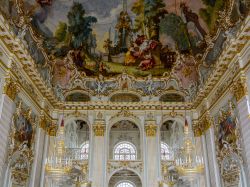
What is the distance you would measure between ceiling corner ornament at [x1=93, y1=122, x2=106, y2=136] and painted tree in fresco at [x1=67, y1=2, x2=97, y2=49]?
213 inches

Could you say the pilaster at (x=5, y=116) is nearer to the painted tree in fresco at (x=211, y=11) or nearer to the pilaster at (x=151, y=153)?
the pilaster at (x=151, y=153)

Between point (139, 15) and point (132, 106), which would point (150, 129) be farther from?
point (139, 15)

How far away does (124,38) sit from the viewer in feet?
65.6

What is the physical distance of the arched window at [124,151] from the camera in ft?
70.5

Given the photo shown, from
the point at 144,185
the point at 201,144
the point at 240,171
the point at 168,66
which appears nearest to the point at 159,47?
the point at 168,66

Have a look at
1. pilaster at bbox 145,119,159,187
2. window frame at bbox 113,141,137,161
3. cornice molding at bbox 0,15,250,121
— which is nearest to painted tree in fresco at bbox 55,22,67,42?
cornice molding at bbox 0,15,250,121

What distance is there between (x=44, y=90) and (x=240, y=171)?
11313mm

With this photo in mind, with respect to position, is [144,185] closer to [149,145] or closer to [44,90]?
[149,145]

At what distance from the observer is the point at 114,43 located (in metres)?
20.1

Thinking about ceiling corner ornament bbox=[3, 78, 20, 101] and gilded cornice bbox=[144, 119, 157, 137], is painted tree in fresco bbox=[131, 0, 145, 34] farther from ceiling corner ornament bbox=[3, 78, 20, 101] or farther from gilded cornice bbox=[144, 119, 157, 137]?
ceiling corner ornament bbox=[3, 78, 20, 101]

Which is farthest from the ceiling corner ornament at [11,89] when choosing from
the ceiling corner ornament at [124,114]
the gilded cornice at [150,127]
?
the gilded cornice at [150,127]

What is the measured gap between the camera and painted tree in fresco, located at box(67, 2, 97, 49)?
1850cm

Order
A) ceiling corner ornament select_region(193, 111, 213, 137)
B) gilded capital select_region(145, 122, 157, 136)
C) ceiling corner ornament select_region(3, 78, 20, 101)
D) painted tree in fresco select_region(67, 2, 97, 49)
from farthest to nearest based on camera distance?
gilded capital select_region(145, 122, 157, 136) < painted tree in fresco select_region(67, 2, 97, 49) < ceiling corner ornament select_region(193, 111, 213, 137) < ceiling corner ornament select_region(3, 78, 20, 101)

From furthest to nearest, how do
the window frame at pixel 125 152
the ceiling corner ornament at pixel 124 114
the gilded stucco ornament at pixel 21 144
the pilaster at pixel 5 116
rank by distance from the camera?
the window frame at pixel 125 152
the ceiling corner ornament at pixel 124 114
the gilded stucco ornament at pixel 21 144
the pilaster at pixel 5 116
